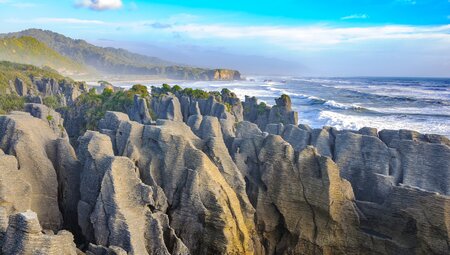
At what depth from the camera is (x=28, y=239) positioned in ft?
26.4

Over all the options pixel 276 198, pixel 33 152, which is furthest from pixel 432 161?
pixel 33 152

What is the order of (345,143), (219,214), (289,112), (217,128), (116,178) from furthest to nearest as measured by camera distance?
(289,112) < (217,128) < (345,143) < (219,214) < (116,178)

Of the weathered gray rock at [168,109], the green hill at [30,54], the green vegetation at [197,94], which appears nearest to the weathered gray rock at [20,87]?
the green vegetation at [197,94]

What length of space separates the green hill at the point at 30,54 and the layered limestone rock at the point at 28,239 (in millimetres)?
151981

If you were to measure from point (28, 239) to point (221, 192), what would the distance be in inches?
235

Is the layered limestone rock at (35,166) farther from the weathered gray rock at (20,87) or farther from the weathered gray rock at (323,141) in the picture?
the weathered gray rock at (20,87)

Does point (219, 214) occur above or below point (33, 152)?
below

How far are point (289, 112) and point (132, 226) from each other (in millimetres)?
24503

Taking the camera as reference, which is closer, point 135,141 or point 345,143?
point 135,141

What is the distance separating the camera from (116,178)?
11.1m

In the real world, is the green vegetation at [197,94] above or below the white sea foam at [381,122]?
above

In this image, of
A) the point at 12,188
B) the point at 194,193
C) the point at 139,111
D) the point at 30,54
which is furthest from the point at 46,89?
the point at 30,54

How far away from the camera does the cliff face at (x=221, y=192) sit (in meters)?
11.2

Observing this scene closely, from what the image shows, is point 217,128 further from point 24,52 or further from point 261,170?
point 24,52
